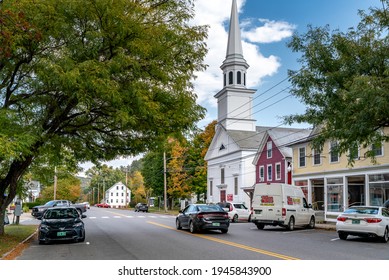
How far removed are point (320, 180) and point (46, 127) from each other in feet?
88.4

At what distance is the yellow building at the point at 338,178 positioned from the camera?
2984 cm

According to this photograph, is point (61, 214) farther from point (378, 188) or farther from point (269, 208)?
point (378, 188)

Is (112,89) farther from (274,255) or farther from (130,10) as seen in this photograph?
(274,255)

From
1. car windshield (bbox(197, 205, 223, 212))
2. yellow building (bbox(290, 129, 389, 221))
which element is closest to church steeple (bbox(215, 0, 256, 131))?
yellow building (bbox(290, 129, 389, 221))

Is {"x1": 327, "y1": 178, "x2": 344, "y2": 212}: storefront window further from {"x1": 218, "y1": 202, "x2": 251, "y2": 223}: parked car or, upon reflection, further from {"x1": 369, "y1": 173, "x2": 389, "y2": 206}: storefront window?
{"x1": 218, "y1": 202, "x2": 251, "y2": 223}: parked car

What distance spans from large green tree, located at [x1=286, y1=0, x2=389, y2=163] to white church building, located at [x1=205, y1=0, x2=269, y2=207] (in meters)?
34.5

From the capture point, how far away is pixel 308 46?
21.5 metres

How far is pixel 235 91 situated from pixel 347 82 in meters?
44.0

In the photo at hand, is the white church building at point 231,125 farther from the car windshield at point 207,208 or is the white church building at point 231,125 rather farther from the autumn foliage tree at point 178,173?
the car windshield at point 207,208

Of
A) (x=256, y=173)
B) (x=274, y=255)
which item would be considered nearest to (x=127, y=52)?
(x=274, y=255)

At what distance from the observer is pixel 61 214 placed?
1895 cm

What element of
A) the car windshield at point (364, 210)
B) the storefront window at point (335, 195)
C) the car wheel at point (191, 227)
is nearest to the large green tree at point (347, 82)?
the car windshield at point (364, 210)

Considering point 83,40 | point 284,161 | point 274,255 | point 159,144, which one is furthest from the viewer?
point 284,161

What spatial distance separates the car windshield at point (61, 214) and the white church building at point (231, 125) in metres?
38.0
